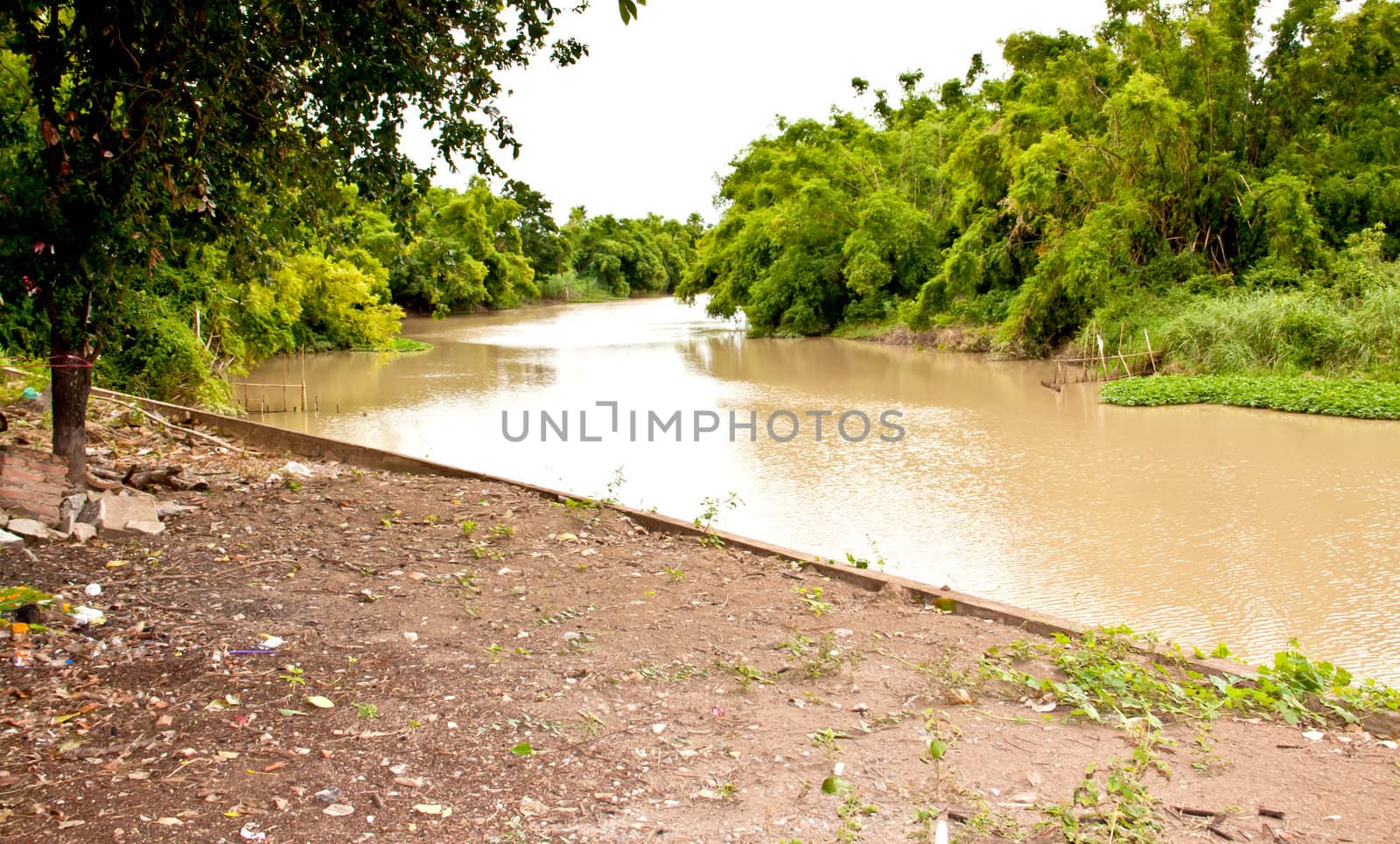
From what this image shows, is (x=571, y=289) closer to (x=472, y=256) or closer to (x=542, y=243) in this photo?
(x=542, y=243)

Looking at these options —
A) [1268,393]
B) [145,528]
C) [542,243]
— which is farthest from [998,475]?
[542,243]

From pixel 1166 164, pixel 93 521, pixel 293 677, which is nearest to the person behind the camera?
pixel 293 677

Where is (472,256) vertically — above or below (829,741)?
above

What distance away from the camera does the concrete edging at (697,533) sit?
4730 millimetres

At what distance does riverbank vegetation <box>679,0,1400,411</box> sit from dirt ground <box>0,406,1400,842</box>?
14.9 meters

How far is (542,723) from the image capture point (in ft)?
11.3

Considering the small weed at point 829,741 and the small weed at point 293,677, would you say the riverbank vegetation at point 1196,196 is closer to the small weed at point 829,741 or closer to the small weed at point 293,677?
the small weed at point 829,741

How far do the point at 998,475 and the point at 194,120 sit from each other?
28.3 feet

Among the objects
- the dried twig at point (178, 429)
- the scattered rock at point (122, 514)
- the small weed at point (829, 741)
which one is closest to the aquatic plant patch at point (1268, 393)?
the dried twig at point (178, 429)

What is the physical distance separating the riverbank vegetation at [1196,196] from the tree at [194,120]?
15.2 metres

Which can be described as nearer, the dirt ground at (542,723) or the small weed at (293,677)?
the dirt ground at (542,723)

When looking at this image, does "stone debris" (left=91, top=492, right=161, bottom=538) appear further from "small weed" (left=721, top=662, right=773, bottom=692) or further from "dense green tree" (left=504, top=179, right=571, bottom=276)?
"dense green tree" (left=504, top=179, right=571, bottom=276)

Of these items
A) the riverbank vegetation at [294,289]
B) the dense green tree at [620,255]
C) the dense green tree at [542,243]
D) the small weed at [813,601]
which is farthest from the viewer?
the dense green tree at [620,255]

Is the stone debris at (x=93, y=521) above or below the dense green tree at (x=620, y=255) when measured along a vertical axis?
below
